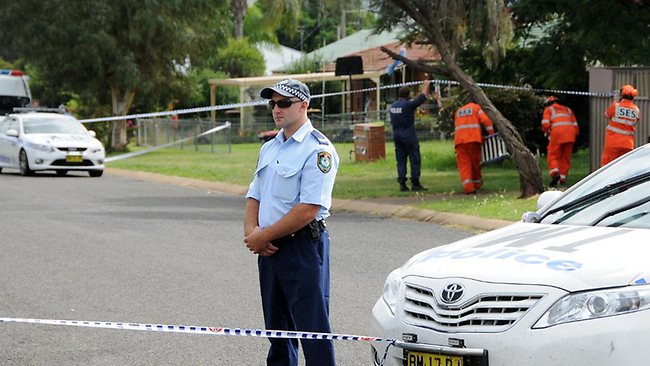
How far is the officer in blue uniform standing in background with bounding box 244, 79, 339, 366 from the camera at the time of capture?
6461 mm

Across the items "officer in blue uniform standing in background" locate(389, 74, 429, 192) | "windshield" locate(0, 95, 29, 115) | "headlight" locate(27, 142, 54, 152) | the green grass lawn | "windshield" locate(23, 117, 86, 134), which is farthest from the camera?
"windshield" locate(0, 95, 29, 115)

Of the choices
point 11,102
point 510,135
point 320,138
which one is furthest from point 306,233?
point 11,102

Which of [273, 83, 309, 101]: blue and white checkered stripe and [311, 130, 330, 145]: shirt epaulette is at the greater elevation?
[273, 83, 309, 101]: blue and white checkered stripe

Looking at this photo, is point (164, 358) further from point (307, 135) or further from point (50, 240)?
point (50, 240)

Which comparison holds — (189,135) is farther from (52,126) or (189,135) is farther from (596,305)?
(596,305)

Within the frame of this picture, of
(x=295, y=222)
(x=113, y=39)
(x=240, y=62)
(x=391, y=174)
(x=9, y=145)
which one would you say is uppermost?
(x=113, y=39)

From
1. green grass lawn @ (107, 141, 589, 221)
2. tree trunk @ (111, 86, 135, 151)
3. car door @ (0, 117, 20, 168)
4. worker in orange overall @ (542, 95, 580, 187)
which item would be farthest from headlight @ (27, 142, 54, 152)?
tree trunk @ (111, 86, 135, 151)

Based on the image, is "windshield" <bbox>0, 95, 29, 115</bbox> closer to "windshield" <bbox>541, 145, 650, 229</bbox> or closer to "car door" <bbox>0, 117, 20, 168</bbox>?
"car door" <bbox>0, 117, 20, 168</bbox>

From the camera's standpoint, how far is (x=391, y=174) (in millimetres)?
25969

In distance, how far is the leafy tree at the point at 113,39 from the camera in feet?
136

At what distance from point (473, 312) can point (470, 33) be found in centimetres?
1784

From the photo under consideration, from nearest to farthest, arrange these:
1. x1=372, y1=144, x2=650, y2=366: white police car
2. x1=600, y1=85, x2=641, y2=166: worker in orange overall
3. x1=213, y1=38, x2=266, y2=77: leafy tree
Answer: x1=372, y1=144, x2=650, y2=366: white police car, x1=600, y1=85, x2=641, y2=166: worker in orange overall, x1=213, y1=38, x2=266, y2=77: leafy tree

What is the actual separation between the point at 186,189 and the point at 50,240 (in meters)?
10.3

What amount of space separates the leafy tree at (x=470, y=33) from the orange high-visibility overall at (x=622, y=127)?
1.18 meters
